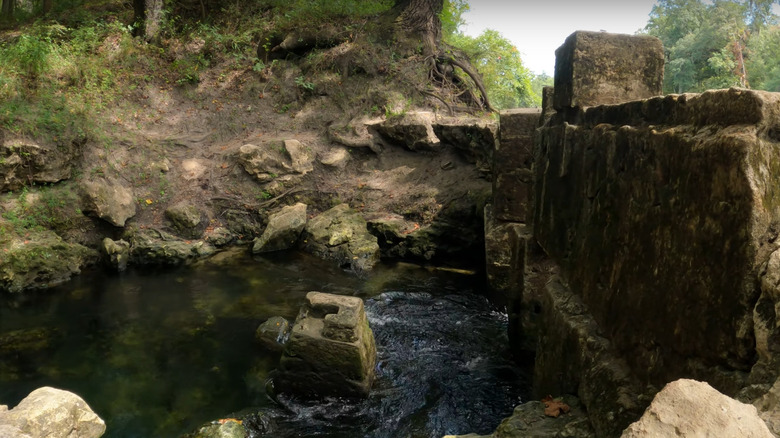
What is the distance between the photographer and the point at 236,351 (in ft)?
19.7

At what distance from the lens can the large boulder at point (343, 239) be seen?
360 inches

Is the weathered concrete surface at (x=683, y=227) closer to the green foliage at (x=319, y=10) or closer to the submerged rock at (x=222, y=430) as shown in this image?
the submerged rock at (x=222, y=430)

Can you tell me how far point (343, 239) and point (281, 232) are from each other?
4.25ft

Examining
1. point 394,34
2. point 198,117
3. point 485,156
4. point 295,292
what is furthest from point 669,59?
point 295,292

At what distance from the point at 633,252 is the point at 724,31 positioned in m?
25.6

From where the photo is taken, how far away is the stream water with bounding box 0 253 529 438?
184 inches

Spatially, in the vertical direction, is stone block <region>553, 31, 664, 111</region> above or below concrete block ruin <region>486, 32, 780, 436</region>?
above

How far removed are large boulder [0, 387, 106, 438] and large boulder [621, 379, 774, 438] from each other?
297 cm

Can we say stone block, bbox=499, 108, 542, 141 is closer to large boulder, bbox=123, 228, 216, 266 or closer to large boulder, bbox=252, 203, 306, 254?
large boulder, bbox=252, 203, 306, 254

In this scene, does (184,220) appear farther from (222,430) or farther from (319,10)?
(319,10)

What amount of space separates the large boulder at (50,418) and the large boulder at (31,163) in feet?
23.4

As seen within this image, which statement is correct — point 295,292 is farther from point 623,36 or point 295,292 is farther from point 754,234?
point 754,234

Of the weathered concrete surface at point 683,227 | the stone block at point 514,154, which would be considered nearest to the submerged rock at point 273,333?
the stone block at point 514,154

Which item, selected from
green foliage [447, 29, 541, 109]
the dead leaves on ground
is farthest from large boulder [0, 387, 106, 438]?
green foliage [447, 29, 541, 109]
